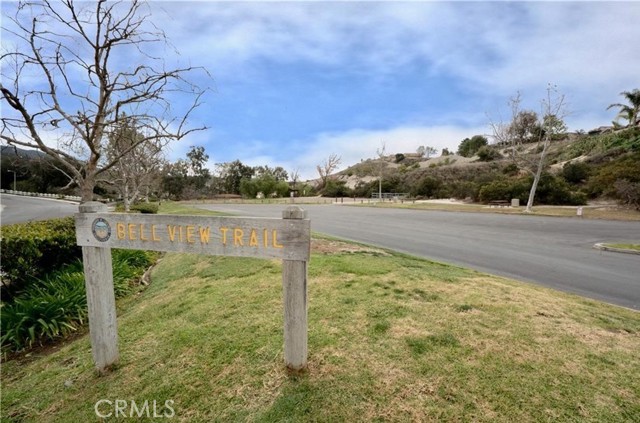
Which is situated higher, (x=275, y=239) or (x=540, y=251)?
(x=275, y=239)

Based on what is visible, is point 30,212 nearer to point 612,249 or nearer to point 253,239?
point 253,239

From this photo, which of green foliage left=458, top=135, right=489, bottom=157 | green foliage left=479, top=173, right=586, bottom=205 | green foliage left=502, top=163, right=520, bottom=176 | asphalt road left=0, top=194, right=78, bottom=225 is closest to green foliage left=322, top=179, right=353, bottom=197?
green foliage left=502, top=163, right=520, bottom=176

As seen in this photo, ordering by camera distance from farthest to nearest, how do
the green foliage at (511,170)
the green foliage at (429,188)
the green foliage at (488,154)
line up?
the green foliage at (488,154) → the green foliage at (429,188) → the green foliage at (511,170)

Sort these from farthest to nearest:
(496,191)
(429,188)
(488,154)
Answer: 1. (488,154)
2. (429,188)
3. (496,191)

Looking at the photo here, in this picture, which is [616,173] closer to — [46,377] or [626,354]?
[626,354]

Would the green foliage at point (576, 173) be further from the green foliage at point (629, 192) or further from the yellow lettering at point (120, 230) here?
the yellow lettering at point (120, 230)

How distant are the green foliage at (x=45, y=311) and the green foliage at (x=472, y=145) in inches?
2639

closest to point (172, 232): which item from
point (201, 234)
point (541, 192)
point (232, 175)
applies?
point (201, 234)

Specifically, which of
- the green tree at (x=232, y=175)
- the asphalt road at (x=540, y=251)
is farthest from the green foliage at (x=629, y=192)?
the green tree at (x=232, y=175)

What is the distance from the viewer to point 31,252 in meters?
4.88

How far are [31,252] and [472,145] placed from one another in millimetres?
70275

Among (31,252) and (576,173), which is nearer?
(31,252)

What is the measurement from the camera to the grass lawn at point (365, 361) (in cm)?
219

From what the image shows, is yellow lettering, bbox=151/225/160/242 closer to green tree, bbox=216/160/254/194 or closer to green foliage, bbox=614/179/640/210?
green foliage, bbox=614/179/640/210
